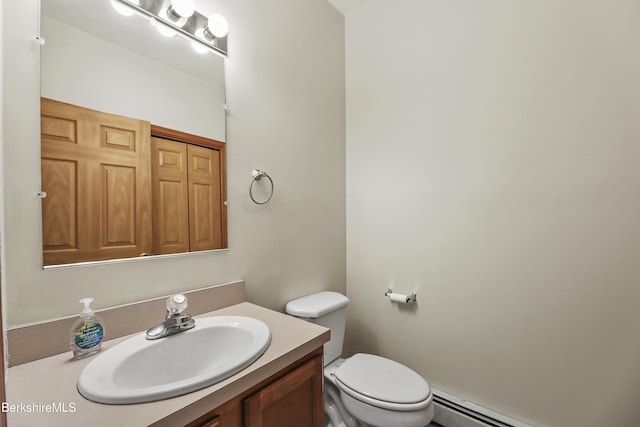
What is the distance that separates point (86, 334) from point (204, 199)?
1.93 feet

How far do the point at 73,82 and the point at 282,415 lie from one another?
3.94ft

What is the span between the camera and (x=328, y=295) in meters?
1.62

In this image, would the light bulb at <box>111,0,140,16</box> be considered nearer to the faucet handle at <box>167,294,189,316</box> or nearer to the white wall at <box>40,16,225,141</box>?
the white wall at <box>40,16,225,141</box>

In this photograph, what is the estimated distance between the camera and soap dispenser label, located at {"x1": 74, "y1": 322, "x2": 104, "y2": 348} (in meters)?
0.77

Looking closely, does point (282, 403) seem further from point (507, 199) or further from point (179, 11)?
point (179, 11)

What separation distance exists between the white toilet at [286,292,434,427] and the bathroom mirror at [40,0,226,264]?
805mm

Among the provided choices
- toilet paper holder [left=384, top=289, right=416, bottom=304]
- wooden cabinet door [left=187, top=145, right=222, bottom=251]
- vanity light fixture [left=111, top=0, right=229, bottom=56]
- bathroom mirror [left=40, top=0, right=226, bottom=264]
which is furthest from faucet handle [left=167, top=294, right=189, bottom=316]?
toilet paper holder [left=384, top=289, right=416, bottom=304]

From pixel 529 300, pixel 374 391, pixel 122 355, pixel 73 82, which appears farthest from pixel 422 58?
pixel 122 355

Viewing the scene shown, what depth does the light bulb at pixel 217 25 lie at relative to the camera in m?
1.14

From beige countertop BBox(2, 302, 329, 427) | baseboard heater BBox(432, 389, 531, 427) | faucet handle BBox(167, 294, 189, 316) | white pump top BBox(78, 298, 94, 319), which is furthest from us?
baseboard heater BBox(432, 389, 531, 427)

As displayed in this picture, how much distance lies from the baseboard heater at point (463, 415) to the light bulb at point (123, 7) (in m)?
2.25

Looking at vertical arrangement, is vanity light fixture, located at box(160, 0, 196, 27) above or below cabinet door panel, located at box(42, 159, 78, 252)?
above

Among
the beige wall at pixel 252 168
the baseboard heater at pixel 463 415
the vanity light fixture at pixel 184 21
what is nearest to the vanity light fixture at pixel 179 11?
the vanity light fixture at pixel 184 21

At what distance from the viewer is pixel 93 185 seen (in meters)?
0.89
